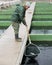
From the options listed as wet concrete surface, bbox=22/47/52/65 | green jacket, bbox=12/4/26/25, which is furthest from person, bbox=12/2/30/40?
wet concrete surface, bbox=22/47/52/65

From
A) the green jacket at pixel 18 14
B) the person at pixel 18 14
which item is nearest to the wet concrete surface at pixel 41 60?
the person at pixel 18 14

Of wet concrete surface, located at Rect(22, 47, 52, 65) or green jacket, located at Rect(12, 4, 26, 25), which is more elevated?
green jacket, located at Rect(12, 4, 26, 25)

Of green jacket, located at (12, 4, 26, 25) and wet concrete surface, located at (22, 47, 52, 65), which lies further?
green jacket, located at (12, 4, 26, 25)

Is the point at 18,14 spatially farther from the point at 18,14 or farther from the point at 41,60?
the point at 41,60

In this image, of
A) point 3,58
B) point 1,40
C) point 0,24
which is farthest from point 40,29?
point 3,58

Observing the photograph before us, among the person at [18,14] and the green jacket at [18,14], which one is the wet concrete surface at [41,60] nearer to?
the person at [18,14]

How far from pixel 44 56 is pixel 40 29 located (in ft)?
10.7

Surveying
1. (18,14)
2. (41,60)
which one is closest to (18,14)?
(18,14)

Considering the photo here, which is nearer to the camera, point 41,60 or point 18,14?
point 41,60

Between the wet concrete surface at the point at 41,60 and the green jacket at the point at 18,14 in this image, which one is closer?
the wet concrete surface at the point at 41,60

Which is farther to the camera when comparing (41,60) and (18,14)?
(18,14)

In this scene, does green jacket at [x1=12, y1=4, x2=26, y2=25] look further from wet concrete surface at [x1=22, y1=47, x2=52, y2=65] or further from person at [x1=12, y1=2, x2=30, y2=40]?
wet concrete surface at [x1=22, y1=47, x2=52, y2=65]

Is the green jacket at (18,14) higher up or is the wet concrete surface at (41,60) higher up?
the green jacket at (18,14)

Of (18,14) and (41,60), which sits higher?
(18,14)
